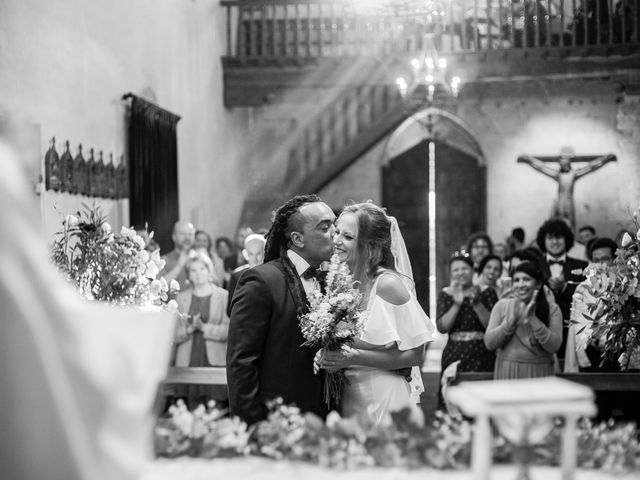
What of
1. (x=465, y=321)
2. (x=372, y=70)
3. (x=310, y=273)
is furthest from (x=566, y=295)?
(x=372, y=70)

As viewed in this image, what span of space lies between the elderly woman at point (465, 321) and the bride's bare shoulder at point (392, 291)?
281 cm

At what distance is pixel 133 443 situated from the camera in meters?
2.10

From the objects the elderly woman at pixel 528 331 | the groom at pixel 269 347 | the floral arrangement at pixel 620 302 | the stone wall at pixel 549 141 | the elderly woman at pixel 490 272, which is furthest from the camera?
the stone wall at pixel 549 141

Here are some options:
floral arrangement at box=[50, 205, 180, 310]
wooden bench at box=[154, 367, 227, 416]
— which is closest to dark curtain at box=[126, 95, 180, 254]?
wooden bench at box=[154, 367, 227, 416]

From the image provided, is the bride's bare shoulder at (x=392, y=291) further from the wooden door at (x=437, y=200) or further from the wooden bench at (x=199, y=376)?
the wooden door at (x=437, y=200)

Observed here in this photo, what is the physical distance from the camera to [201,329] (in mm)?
7859

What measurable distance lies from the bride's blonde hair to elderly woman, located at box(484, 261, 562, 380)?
2.18 metres

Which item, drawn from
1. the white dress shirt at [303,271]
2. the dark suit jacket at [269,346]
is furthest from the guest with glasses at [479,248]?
the dark suit jacket at [269,346]

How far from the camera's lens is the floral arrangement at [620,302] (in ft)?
17.2

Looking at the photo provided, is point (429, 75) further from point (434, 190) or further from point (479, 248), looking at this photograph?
point (479, 248)

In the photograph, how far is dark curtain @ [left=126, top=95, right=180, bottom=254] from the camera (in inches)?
456

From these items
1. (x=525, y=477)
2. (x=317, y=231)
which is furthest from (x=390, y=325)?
(x=525, y=477)

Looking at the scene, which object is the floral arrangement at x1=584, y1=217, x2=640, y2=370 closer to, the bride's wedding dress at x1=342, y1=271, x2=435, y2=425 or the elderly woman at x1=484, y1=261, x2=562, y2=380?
the elderly woman at x1=484, y1=261, x2=562, y2=380

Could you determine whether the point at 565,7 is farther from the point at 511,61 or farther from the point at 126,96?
the point at 126,96
